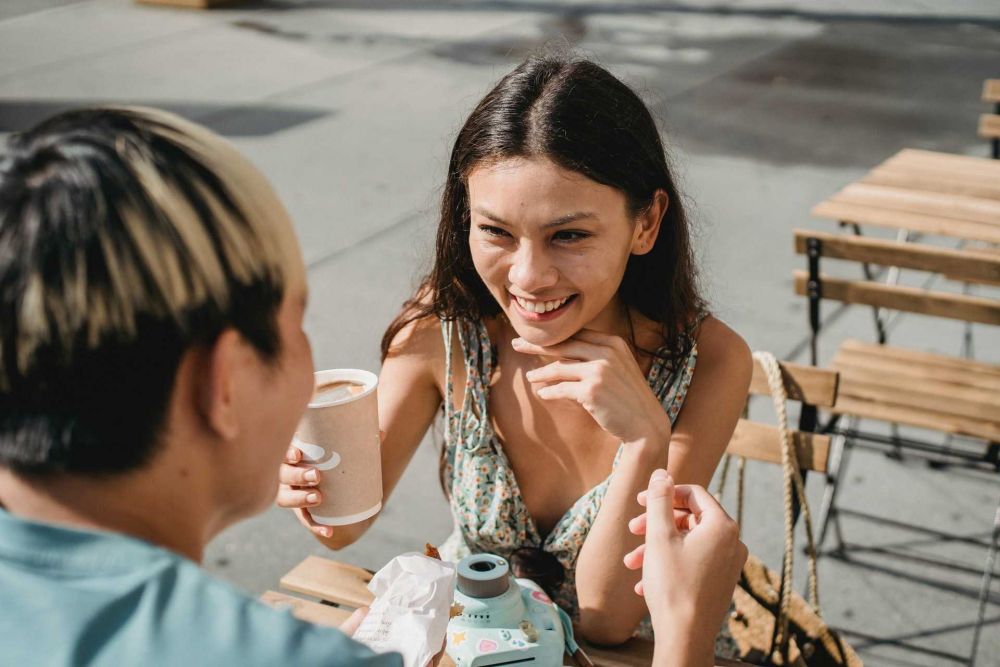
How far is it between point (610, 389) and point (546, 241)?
1.01 feet

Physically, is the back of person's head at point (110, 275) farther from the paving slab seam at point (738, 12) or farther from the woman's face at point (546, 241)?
the paving slab seam at point (738, 12)

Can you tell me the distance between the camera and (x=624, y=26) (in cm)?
1127

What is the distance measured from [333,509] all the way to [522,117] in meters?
0.81

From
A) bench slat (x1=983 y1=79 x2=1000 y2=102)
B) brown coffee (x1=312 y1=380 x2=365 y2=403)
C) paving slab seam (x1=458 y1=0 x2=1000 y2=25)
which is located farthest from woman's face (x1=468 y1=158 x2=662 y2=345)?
paving slab seam (x1=458 y1=0 x2=1000 y2=25)

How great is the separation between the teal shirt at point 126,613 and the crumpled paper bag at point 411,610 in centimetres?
58

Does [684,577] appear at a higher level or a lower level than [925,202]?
higher

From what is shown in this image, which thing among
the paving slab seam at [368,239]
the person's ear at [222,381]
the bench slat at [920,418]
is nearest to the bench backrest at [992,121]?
the bench slat at [920,418]

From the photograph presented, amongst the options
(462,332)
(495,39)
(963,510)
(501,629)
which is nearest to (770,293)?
(963,510)

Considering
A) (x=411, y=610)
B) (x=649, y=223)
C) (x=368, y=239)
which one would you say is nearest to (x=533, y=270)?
(x=649, y=223)

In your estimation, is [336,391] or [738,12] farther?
[738,12]

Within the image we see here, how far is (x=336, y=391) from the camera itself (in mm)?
1729

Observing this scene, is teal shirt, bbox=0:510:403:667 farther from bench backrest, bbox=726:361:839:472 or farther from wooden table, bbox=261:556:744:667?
bench backrest, bbox=726:361:839:472

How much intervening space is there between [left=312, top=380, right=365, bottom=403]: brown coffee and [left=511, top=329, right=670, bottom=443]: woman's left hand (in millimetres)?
315

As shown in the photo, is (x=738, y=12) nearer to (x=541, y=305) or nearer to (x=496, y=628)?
(x=541, y=305)
